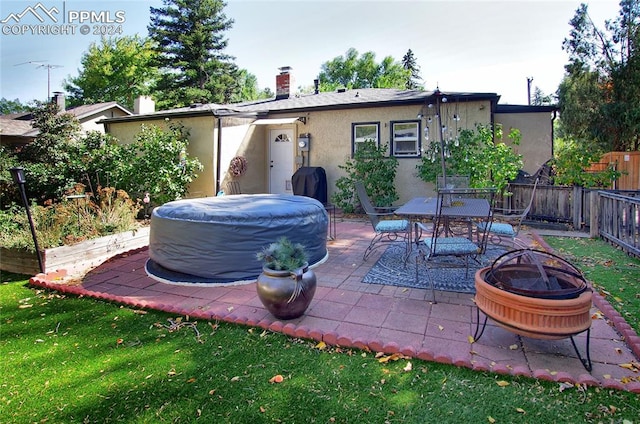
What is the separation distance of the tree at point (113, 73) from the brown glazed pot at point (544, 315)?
101ft

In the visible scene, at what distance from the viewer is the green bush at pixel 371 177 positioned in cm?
930

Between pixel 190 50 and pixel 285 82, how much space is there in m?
16.2

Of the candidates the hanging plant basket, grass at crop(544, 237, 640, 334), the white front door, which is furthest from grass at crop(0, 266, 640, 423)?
the white front door

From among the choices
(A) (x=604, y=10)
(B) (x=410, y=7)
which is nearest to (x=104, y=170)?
(B) (x=410, y=7)

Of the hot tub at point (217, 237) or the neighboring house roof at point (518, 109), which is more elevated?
the neighboring house roof at point (518, 109)

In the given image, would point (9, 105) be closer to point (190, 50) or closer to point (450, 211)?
point (190, 50)

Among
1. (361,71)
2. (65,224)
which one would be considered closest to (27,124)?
(65,224)

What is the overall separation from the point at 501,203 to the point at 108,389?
8589 mm

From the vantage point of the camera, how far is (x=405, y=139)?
982 cm

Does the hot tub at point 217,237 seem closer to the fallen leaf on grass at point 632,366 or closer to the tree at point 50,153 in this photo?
the fallen leaf on grass at point 632,366

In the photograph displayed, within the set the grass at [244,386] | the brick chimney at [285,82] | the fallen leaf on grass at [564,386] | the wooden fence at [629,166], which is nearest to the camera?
the grass at [244,386]

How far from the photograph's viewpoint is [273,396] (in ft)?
7.73

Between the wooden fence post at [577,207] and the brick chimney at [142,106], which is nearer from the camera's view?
the wooden fence post at [577,207]

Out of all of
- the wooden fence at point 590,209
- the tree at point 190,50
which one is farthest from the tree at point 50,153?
the tree at point 190,50
